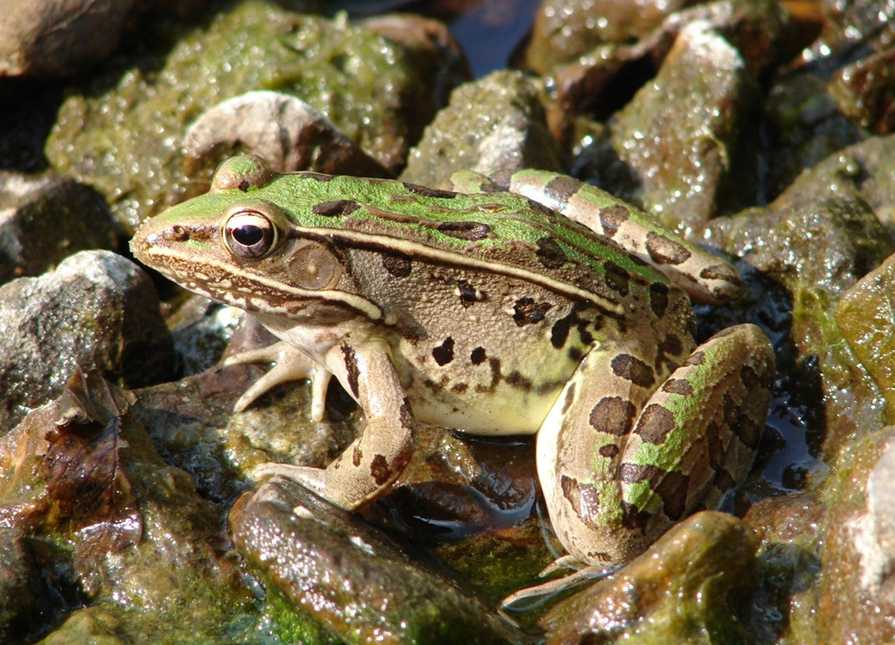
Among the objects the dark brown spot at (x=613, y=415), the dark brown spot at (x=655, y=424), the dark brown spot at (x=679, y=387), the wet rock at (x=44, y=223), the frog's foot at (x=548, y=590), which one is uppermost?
the dark brown spot at (x=679, y=387)

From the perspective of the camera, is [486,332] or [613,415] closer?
[613,415]

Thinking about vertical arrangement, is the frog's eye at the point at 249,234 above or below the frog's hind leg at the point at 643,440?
above

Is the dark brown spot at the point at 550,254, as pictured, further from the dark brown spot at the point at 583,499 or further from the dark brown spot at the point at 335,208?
the dark brown spot at the point at 583,499

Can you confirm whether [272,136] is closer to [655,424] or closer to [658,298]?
[658,298]

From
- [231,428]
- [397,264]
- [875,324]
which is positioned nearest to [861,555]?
[875,324]

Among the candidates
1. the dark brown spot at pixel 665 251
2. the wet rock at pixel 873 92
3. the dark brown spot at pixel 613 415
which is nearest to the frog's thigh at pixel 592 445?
the dark brown spot at pixel 613 415
